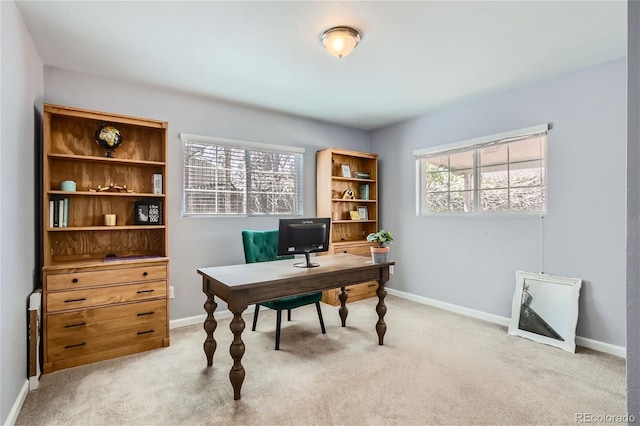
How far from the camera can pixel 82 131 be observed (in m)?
2.85

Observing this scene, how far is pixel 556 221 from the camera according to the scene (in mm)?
2996

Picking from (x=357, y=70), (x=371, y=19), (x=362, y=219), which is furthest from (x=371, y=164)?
(x=371, y=19)

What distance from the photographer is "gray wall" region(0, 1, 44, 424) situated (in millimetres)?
1699

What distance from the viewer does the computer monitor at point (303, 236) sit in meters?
2.54

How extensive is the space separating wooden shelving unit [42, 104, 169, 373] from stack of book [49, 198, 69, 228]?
0.11ft

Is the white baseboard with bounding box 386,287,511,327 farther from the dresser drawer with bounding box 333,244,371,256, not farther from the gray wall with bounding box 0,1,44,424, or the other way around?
the gray wall with bounding box 0,1,44,424

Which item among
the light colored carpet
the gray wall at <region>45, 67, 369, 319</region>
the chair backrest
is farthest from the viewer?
the chair backrest

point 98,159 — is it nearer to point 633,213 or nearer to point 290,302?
point 290,302

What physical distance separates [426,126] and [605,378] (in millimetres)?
3040

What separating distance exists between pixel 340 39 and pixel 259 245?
6.39ft

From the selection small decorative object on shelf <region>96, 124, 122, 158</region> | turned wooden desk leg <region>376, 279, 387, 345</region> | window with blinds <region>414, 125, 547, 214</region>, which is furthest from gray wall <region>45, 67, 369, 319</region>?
window with blinds <region>414, 125, 547, 214</region>

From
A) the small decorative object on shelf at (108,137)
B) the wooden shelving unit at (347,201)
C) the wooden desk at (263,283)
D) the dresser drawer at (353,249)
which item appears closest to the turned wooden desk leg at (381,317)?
the wooden desk at (263,283)

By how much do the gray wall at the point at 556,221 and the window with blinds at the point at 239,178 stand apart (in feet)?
5.45

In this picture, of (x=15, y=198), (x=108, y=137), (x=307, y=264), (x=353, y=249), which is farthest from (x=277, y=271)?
(x=353, y=249)
